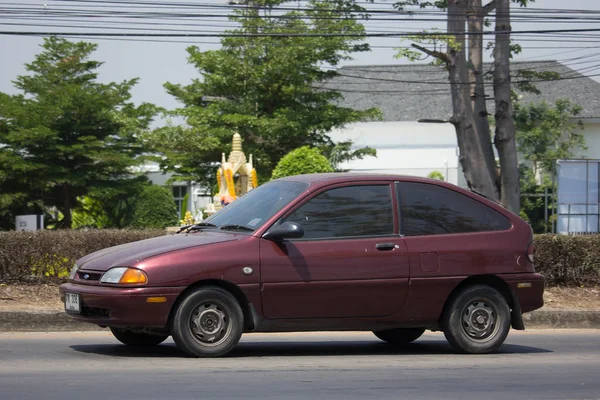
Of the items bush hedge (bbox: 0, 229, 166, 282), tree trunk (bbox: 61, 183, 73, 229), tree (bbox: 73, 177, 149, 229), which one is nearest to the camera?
bush hedge (bbox: 0, 229, 166, 282)

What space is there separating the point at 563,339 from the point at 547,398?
4.29 m

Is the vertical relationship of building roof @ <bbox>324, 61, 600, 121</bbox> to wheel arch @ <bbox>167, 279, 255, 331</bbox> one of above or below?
above

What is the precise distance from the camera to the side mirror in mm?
8117

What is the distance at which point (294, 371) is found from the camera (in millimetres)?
7746

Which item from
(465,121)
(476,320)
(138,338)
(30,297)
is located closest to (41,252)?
(30,297)

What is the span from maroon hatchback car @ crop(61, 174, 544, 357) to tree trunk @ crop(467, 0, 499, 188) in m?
12.1

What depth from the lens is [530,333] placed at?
1170 centimetres

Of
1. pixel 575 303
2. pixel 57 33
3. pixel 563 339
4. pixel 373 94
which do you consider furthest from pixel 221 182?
pixel 373 94

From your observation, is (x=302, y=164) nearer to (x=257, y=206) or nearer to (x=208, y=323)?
(x=257, y=206)

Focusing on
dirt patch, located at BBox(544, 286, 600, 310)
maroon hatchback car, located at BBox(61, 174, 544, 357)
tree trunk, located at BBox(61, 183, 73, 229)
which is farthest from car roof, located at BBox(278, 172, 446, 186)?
tree trunk, located at BBox(61, 183, 73, 229)

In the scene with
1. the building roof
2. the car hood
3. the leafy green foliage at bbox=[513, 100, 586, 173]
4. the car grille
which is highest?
the building roof

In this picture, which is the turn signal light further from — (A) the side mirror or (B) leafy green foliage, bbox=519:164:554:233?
(B) leafy green foliage, bbox=519:164:554:233

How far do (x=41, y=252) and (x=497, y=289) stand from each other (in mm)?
6057

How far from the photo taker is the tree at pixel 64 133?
37125 millimetres
